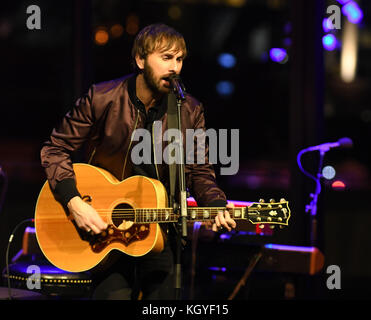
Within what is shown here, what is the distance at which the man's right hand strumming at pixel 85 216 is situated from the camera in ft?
11.4

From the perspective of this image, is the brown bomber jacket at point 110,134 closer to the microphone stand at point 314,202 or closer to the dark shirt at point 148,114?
the dark shirt at point 148,114

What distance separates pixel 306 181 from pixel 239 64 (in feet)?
8.40

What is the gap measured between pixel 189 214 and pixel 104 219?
55 cm

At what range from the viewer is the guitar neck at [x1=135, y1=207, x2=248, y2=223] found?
11.3 ft

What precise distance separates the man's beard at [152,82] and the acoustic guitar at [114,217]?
0.54 m

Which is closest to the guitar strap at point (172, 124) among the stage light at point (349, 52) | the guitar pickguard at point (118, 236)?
the guitar pickguard at point (118, 236)

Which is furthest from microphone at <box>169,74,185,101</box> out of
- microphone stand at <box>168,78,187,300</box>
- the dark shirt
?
the dark shirt

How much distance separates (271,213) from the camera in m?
3.42

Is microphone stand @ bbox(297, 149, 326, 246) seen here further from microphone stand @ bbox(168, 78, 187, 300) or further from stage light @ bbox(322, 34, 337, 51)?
microphone stand @ bbox(168, 78, 187, 300)

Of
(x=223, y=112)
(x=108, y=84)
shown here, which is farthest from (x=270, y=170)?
(x=108, y=84)

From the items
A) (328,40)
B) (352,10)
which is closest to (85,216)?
(328,40)

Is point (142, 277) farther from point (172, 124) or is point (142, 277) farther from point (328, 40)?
point (328, 40)

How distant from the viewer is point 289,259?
4785 millimetres
